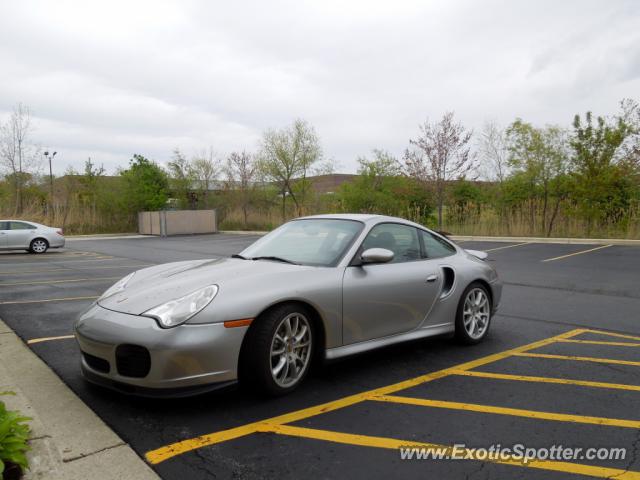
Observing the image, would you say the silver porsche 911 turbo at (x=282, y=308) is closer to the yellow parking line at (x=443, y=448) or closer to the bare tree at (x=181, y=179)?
the yellow parking line at (x=443, y=448)

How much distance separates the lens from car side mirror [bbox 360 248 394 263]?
4137 mm

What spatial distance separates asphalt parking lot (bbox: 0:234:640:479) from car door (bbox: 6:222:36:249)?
13.7m

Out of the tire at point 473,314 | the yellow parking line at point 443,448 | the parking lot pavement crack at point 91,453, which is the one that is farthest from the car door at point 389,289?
the parking lot pavement crack at point 91,453

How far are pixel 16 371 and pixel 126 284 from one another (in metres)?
1.16

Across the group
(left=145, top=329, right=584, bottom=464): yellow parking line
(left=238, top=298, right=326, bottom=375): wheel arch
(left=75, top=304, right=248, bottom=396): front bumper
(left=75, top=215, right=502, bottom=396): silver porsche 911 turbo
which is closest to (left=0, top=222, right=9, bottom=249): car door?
(left=75, top=215, right=502, bottom=396): silver porsche 911 turbo

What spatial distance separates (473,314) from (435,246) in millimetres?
811

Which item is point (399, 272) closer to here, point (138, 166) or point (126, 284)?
point (126, 284)

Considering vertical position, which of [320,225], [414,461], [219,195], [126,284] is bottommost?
[414,461]

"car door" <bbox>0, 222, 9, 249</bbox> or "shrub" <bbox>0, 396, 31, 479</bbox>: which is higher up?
"car door" <bbox>0, 222, 9, 249</bbox>

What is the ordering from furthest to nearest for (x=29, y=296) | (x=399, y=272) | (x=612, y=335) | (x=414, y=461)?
(x=29, y=296) → (x=612, y=335) → (x=399, y=272) → (x=414, y=461)

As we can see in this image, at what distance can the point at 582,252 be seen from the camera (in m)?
14.6

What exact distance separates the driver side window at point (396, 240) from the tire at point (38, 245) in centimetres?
1735

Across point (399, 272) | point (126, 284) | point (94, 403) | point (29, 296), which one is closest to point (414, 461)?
point (399, 272)

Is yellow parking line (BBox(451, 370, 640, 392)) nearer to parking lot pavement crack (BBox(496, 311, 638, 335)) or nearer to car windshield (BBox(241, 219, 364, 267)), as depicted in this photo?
car windshield (BBox(241, 219, 364, 267))
